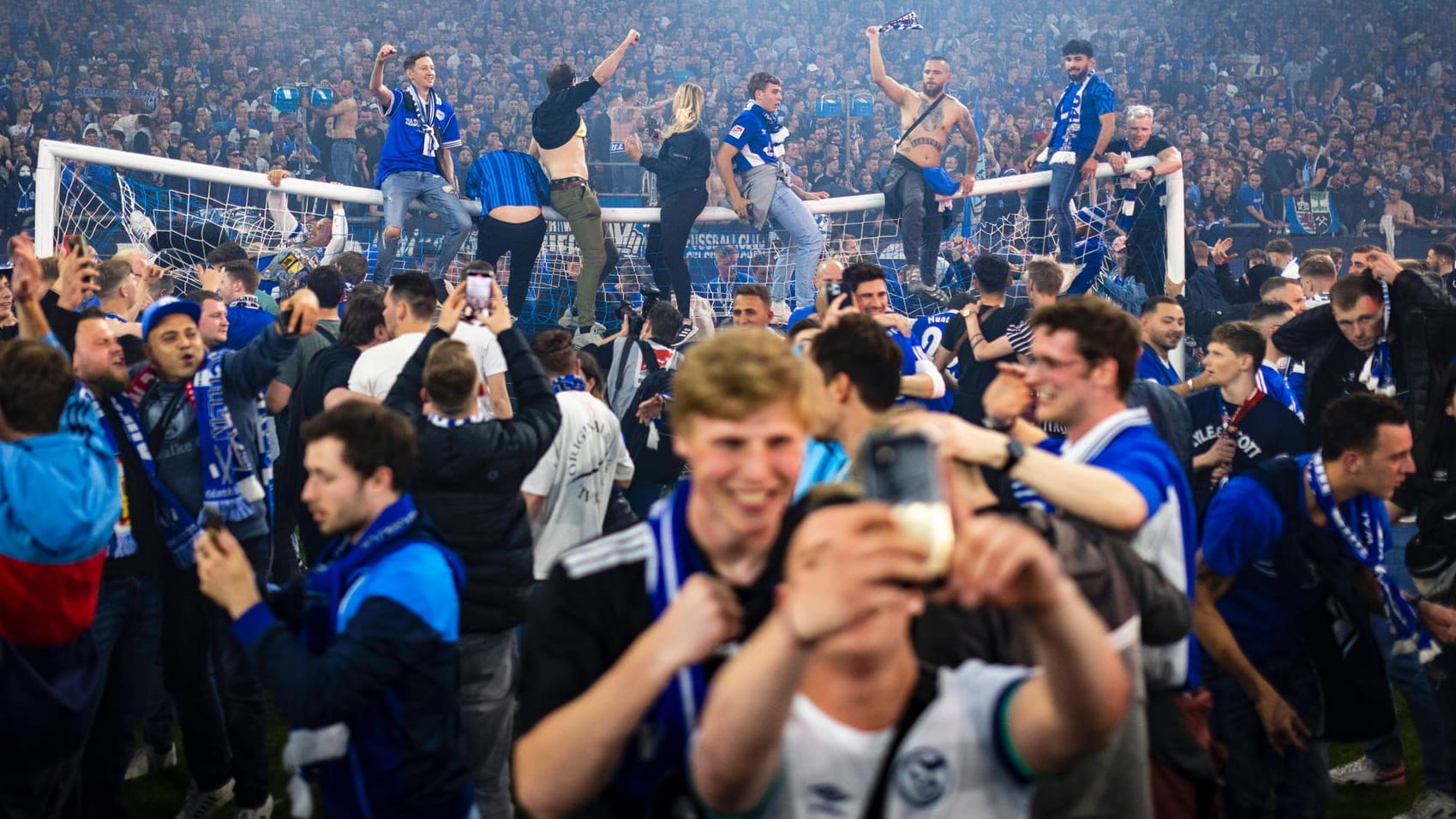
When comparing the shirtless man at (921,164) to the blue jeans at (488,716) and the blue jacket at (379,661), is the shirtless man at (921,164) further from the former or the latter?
the blue jacket at (379,661)

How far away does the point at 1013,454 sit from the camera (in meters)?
2.33

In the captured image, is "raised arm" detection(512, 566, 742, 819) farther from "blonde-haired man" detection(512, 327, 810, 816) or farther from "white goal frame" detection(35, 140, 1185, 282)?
"white goal frame" detection(35, 140, 1185, 282)

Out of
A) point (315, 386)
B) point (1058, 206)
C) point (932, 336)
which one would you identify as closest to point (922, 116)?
point (1058, 206)

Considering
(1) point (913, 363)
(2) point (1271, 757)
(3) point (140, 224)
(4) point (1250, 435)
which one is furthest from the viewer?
(3) point (140, 224)

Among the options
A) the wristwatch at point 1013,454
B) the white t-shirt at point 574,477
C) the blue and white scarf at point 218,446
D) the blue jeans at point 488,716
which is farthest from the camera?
the white t-shirt at point 574,477

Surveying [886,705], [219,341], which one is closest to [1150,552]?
[886,705]

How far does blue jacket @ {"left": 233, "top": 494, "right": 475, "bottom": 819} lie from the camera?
270cm

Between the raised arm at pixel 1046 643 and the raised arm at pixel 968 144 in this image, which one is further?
the raised arm at pixel 968 144

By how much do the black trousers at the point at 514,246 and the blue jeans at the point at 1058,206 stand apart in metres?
4.08

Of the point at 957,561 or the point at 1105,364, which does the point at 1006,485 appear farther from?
the point at 957,561

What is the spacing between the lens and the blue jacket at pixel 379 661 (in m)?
2.70

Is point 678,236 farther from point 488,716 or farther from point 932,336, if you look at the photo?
point 488,716

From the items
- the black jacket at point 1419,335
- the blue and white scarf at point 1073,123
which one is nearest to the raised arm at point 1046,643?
the black jacket at point 1419,335

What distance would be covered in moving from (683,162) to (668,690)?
8662 millimetres
